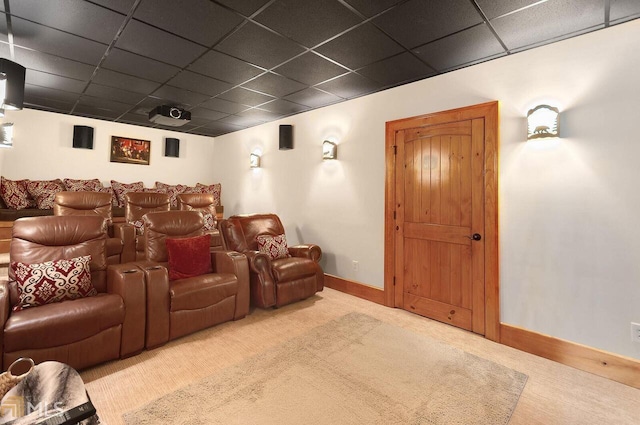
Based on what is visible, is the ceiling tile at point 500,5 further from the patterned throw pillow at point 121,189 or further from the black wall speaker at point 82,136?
the black wall speaker at point 82,136

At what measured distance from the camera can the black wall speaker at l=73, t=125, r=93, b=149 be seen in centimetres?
509

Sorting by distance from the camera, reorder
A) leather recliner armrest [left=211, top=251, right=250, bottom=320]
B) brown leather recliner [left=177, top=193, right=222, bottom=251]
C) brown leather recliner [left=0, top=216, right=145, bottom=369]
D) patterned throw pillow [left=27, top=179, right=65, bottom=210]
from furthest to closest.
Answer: brown leather recliner [left=177, top=193, right=222, bottom=251] → patterned throw pillow [left=27, top=179, right=65, bottom=210] → leather recliner armrest [left=211, top=251, right=250, bottom=320] → brown leather recliner [left=0, top=216, right=145, bottom=369]

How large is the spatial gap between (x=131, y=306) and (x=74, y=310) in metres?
0.36

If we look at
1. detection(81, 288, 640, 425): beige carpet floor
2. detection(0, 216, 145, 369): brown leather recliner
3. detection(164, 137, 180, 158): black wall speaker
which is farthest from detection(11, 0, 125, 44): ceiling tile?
detection(164, 137, 180, 158): black wall speaker

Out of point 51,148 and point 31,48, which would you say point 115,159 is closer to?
point 51,148

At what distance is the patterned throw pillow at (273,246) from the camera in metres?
3.75

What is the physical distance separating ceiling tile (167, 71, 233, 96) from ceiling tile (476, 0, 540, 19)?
8.78 feet

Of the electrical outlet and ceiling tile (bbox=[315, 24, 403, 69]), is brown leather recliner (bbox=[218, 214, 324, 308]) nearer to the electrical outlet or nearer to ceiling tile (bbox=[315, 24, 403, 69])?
ceiling tile (bbox=[315, 24, 403, 69])

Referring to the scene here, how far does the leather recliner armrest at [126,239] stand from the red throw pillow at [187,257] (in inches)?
52.6

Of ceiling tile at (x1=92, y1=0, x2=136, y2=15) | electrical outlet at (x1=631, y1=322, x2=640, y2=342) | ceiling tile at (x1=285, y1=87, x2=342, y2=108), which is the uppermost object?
ceiling tile at (x1=285, y1=87, x2=342, y2=108)

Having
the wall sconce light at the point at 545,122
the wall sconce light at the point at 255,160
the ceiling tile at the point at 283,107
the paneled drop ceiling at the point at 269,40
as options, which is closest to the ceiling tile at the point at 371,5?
the paneled drop ceiling at the point at 269,40

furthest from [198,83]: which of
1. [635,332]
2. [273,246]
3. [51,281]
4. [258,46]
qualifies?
[635,332]

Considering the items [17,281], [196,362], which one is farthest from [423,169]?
[17,281]

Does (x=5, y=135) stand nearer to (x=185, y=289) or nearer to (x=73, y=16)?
(x=73, y=16)
